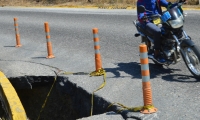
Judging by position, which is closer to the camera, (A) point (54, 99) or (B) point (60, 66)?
(A) point (54, 99)

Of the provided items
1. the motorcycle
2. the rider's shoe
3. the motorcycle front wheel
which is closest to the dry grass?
the rider's shoe

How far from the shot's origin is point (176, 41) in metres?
7.34

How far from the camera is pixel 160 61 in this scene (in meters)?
7.82

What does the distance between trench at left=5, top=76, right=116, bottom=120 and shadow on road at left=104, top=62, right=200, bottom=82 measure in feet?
2.97

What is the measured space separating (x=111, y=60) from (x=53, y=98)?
1.71 m

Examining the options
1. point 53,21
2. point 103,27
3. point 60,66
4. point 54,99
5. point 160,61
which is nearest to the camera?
point 160,61

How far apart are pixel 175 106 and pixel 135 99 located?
Result: 28.2 inches

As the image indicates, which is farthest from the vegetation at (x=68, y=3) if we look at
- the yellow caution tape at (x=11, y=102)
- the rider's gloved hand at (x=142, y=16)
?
the yellow caution tape at (x=11, y=102)

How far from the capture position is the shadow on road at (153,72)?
7407 mm

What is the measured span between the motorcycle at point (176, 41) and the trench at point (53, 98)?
1.68 m

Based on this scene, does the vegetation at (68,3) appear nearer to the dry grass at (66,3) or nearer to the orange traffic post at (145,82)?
the dry grass at (66,3)

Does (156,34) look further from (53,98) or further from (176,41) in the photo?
(53,98)

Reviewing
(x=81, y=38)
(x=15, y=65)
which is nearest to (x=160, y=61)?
(x=15, y=65)

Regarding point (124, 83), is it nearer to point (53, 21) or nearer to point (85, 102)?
point (85, 102)
